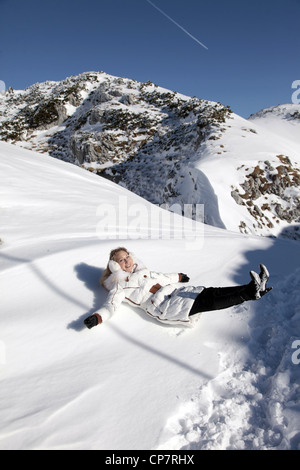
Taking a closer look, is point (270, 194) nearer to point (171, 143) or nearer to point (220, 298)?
point (171, 143)

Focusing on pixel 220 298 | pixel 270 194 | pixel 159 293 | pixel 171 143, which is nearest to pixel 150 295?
pixel 159 293

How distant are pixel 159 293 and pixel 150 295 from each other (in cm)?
12

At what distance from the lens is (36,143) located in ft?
88.5

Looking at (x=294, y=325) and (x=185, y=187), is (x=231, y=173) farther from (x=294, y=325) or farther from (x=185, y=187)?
(x=294, y=325)

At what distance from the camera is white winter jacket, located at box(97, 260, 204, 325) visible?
255 cm

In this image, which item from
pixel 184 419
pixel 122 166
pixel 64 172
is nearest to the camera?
pixel 184 419

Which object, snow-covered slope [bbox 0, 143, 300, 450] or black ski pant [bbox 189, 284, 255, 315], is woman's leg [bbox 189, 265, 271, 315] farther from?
snow-covered slope [bbox 0, 143, 300, 450]

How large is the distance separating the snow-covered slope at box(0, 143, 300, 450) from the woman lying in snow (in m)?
0.15

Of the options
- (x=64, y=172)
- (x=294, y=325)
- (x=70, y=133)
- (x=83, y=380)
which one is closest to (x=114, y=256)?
(x=83, y=380)

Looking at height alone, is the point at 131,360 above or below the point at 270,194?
below

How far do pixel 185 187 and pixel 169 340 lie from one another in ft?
40.2

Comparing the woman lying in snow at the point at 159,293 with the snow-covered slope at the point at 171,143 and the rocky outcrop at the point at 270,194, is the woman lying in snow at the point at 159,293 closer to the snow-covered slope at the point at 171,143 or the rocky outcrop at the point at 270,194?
the snow-covered slope at the point at 171,143

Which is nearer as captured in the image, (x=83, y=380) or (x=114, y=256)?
(x=83, y=380)

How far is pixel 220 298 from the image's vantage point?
2.50 meters
